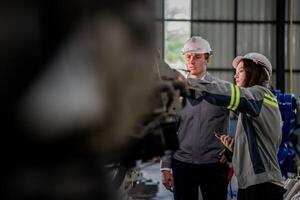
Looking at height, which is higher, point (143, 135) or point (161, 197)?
point (143, 135)

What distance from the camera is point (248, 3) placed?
1252 cm

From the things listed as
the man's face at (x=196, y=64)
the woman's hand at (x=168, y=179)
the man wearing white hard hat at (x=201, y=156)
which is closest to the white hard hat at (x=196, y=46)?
the man's face at (x=196, y=64)

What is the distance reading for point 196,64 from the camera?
3883mm

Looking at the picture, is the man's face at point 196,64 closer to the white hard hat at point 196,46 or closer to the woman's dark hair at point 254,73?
the white hard hat at point 196,46

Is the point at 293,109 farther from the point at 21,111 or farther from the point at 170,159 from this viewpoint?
the point at 21,111

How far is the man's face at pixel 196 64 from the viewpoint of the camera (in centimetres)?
387

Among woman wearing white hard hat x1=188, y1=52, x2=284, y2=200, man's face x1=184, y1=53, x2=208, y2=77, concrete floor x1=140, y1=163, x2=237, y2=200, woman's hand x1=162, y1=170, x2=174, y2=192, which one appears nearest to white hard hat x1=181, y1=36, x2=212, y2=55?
man's face x1=184, y1=53, x2=208, y2=77

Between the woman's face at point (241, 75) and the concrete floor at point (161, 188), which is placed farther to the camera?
the concrete floor at point (161, 188)

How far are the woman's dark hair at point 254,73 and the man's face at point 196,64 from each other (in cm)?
68

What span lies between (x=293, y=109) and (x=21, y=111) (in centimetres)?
533

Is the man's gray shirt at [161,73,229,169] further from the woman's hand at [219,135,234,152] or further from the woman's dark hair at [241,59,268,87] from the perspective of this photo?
the woman's dark hair at [241,59,268,87]

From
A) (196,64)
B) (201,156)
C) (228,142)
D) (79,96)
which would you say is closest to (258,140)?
(228,142)

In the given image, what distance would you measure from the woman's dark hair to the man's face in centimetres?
68

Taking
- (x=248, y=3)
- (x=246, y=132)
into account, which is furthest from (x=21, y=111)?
(x=248, y=3)
